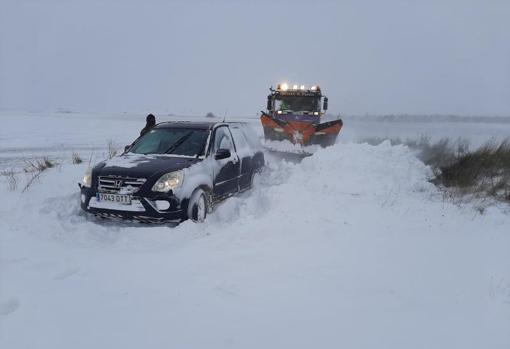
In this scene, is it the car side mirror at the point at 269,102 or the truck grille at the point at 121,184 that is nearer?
the truck grille at the point at 121,184

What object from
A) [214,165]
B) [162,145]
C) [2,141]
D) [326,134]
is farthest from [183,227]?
[2,141]

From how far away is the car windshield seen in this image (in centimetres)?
677

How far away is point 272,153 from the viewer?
48.9 feet

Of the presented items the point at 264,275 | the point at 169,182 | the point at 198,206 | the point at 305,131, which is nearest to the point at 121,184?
the point at 169,182

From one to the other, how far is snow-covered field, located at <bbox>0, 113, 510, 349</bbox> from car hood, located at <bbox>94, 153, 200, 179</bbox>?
791 mm

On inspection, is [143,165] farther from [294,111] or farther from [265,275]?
[294,111]

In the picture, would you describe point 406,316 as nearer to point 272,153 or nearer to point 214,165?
point 214,165

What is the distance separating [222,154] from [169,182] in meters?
1.31

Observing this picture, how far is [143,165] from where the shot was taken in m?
6.04

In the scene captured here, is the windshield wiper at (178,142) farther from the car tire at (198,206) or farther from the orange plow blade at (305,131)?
the orange plow blade at (305,131)

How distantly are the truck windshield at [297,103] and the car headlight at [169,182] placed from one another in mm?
10477

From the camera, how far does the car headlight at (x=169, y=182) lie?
18.6 ft

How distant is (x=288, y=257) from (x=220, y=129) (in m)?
3.51

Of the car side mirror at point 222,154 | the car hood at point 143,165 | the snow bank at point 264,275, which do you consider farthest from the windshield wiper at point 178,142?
the snow bank at point 264,275
